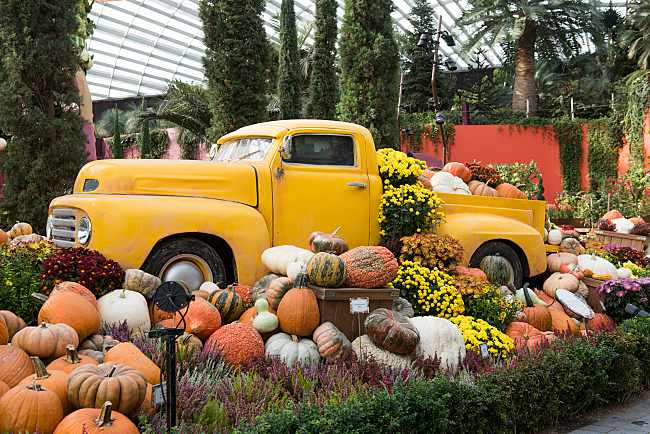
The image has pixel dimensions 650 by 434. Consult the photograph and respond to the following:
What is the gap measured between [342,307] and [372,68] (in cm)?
1473

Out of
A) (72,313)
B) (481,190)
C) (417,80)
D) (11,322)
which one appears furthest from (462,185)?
(417,80)

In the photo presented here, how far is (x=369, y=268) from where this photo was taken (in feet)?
22.1

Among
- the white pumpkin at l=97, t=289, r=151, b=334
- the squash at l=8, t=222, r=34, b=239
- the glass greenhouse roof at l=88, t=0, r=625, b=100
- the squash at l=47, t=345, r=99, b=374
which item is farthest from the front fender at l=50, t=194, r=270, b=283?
the glass greenhouse roof at l=88, t=0, r=625, b=100

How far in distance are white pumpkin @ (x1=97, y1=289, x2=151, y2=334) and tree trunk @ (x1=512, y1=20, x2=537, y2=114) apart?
90.7ft

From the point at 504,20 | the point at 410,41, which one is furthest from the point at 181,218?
the point at 410,41

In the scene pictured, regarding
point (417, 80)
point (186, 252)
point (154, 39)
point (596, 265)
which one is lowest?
point (596, 265)

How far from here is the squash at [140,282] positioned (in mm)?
6594

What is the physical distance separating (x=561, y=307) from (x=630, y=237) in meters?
4.78

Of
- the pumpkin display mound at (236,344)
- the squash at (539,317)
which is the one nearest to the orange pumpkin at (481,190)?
the squash at (539,317)

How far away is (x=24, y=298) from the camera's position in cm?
627

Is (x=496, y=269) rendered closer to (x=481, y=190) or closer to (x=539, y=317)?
(x=539, y=317)

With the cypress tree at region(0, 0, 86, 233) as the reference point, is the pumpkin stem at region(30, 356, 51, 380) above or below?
below

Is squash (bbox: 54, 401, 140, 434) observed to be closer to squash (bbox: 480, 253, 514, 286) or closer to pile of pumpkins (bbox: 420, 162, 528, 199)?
squash (bbox: 480, 253, 514, 286)

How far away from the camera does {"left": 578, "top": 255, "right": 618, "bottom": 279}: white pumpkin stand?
32.3 feet
